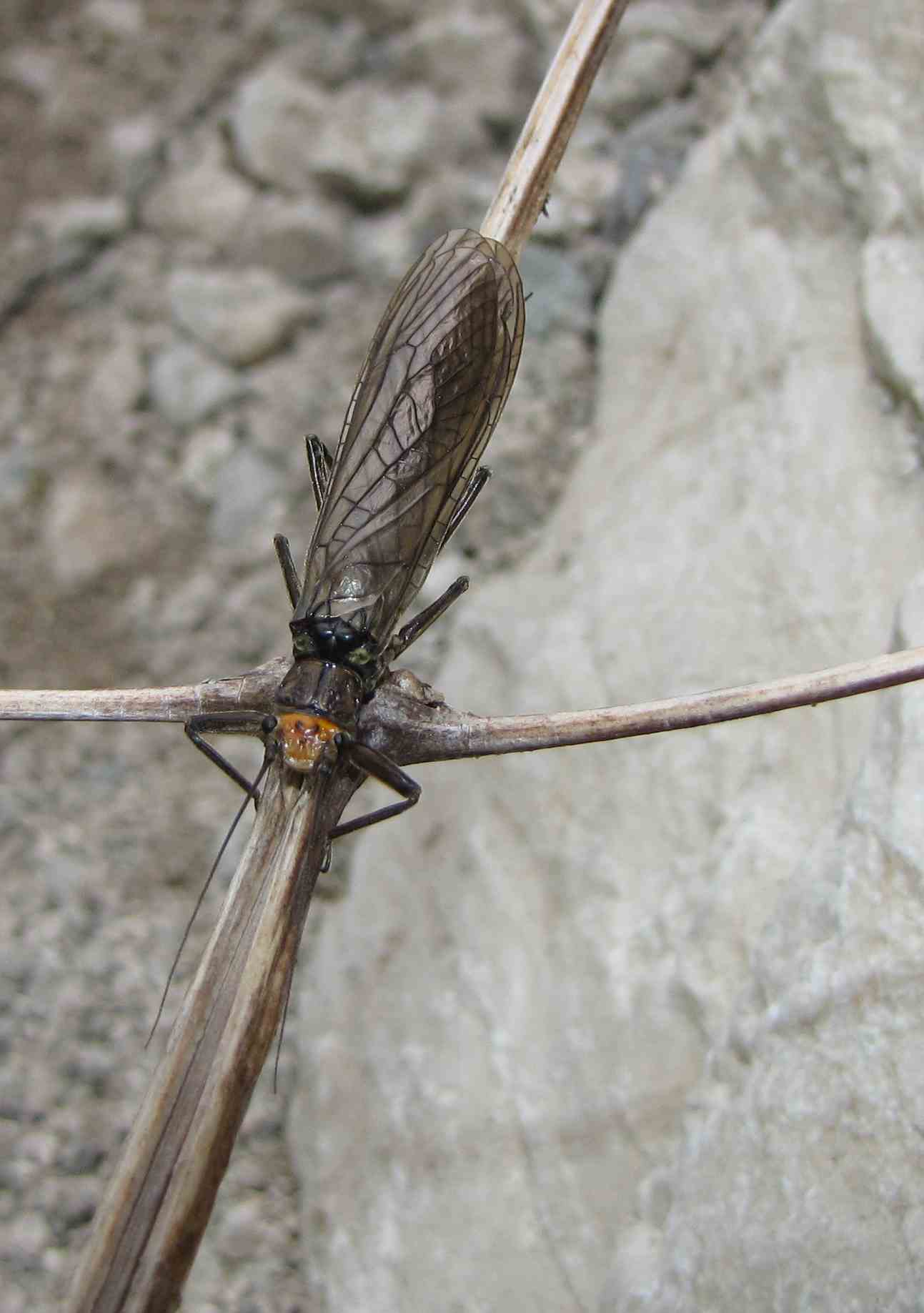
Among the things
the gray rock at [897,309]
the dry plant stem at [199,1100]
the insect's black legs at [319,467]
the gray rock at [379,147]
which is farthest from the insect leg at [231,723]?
the gray rock at [379,147]

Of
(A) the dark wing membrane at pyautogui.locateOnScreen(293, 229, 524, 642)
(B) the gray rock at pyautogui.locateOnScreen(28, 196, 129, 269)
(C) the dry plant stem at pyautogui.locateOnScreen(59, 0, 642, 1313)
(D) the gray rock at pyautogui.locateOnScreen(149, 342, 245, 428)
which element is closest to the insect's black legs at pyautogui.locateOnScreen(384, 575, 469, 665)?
(A) the dark wing membrane at pyautogui.locateOnScreen(293, 229, 524, 642)

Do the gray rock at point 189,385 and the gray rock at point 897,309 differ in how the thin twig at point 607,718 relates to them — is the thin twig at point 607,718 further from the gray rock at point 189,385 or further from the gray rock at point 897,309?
the gray rock at point 189,385

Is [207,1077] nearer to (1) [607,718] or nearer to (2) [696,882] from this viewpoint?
(1) [607,718]

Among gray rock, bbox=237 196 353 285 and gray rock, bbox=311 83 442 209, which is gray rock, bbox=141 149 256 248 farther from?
gray rock, bbox=311 83 442 209

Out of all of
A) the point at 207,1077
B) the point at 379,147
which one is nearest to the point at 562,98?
the point at 207,1077

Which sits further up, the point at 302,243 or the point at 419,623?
the point at 302,243

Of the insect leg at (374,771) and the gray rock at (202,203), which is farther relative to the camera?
the gray rock at (202,203)
